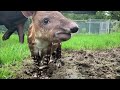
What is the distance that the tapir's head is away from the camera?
142 inches

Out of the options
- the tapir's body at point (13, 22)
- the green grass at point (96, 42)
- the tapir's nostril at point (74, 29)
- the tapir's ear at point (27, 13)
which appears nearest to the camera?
the tapir's nostril at point (74, 29)

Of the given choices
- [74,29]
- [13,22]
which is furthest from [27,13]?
[74,29]

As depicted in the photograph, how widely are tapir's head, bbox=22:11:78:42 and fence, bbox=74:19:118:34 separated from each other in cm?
34

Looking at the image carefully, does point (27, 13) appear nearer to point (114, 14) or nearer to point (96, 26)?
point (96, 26)

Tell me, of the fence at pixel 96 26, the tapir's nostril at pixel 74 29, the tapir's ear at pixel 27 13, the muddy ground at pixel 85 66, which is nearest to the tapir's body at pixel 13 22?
the tapir's ear at pixel 27 13

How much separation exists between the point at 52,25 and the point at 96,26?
28.6 inches

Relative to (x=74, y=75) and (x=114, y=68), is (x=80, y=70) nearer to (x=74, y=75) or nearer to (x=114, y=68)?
(x=74, y=75)

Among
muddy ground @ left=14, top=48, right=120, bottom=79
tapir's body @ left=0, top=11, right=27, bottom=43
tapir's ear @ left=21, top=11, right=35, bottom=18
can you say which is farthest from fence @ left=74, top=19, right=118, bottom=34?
tapir's body @ left=0, top=11, right=27, bottom=43

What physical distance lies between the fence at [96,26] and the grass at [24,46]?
0.22 feet

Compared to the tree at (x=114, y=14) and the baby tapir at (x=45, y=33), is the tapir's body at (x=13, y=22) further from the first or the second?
the tree at (x=114, y=14)

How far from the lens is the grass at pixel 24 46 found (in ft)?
12.3
